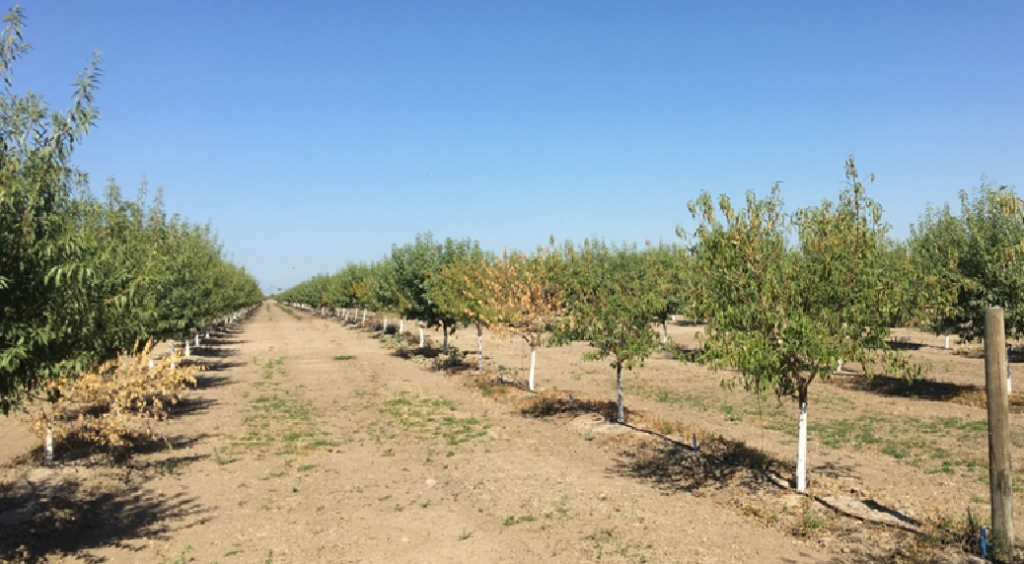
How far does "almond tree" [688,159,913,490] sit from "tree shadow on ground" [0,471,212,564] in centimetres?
1207

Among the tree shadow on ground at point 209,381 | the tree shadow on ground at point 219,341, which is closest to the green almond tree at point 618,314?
the tree shadow on ground at point 209,381

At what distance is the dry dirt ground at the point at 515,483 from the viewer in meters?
11.7

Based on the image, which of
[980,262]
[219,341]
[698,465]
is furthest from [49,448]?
[219,341]

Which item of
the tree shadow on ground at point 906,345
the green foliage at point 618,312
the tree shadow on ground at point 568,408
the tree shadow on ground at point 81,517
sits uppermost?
the green foliage at point 618,312

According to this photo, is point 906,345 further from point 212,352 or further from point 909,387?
point 212,352

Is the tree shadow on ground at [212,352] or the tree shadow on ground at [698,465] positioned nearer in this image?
the tree shadow on ground at [698,465]

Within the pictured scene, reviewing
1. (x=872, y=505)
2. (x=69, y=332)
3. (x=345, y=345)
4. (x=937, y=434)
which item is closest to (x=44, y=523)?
(x=69, y=332)

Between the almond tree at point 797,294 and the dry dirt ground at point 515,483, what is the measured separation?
7.79 ft

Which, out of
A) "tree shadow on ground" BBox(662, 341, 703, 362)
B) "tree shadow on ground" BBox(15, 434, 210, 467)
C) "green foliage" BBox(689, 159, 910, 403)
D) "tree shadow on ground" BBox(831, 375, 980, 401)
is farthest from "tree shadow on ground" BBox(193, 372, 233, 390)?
"tree shadow on ground" BBox(831, 375, 980, 401)

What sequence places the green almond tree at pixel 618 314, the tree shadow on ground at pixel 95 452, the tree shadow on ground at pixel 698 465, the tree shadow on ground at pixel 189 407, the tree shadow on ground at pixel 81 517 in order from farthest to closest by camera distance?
1. the tree shadow on ground at pixel 189 407
2. the green almond tree at pixel 618 314
3. the tree shadow on ground at pixel 95 452
4. the tree shadow on ground at pixel 698 465
5. the tree shadow on ground at pixel 81 517

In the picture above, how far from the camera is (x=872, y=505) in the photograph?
1310 cm

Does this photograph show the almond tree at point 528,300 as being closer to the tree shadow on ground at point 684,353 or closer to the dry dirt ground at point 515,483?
the dry dirt ground at point 515,483

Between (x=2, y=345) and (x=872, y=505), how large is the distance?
51.6 ft

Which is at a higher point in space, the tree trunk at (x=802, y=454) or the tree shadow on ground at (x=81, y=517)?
the tree trunk at (x=802, y=454)
